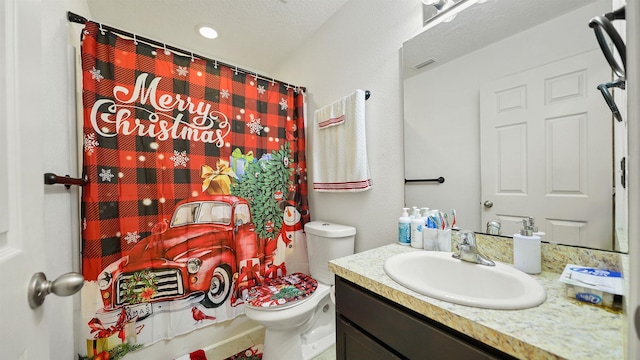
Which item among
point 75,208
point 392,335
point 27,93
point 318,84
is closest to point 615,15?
point 392,335

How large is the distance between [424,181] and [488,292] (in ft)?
1.81

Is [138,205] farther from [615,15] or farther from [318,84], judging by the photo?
[615,15]

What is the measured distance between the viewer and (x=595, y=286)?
0.59 meters

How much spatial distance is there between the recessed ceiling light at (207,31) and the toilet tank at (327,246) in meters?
1.71

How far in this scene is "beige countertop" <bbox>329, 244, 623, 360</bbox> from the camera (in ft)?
1.46

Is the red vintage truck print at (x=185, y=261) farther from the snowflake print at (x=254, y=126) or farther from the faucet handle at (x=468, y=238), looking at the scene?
the faucet handle at (x=468, y=238)

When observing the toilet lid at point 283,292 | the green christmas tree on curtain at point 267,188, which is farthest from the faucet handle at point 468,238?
the green christmas tree on curtain at point 267,188

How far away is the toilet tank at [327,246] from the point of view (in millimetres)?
1443

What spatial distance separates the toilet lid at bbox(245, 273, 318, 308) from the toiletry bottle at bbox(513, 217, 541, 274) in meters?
1.00

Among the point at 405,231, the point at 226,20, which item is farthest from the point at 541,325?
the point at 226,20

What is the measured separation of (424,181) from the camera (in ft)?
3.86

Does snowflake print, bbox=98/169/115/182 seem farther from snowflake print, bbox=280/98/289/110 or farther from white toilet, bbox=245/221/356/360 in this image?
snowflake print, bbox=280/98/289/110

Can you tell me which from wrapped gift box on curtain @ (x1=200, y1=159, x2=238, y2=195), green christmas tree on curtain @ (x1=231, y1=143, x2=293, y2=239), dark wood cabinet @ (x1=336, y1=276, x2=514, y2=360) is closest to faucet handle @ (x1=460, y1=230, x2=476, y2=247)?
dark wood cabinet @ (x1=336, y1=276, x2=514, y2=360)

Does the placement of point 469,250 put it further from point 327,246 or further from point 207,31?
point 207,31
